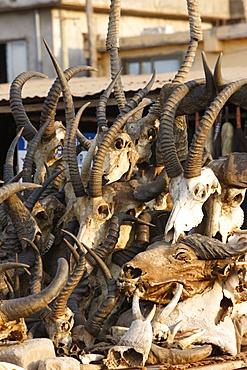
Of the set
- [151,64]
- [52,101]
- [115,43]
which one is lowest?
[151,64]

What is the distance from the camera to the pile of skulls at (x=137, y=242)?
8.92 meters

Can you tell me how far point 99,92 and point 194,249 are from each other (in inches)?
257

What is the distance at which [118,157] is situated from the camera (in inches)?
406

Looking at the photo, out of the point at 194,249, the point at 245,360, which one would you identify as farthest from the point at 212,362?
the point at 194,249

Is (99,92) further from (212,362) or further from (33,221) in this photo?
(212,362)

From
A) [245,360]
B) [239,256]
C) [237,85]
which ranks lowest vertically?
[245,360]

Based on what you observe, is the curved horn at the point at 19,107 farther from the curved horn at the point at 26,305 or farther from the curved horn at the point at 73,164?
the curved horn at the point at 26,305

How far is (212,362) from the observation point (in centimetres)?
883

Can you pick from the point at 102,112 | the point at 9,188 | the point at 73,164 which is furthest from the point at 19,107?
the point at 9,188

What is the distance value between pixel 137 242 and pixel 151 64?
17.5 m

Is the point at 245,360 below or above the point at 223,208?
below

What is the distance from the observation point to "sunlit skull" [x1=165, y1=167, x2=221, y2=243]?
9328 mm

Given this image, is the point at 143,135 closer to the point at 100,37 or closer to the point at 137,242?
the point at 137,242

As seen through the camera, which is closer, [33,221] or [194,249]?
[194,249]
